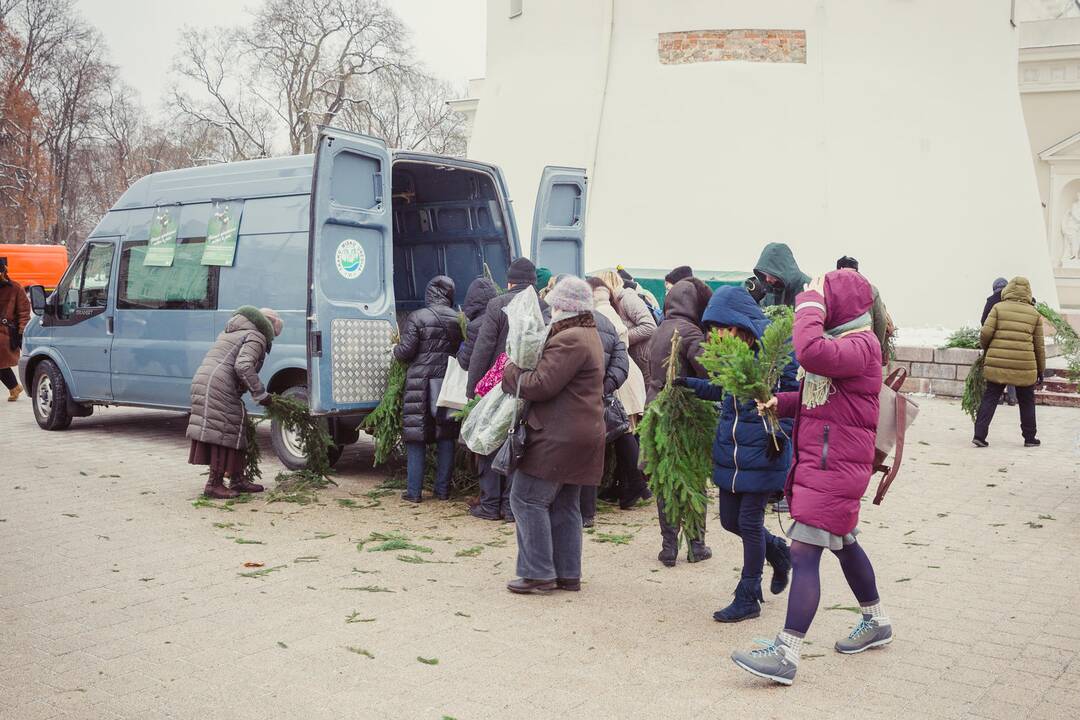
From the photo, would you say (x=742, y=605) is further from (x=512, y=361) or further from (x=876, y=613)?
(x=512, y=361)

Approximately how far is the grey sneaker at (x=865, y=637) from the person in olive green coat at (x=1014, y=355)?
6.94 metres

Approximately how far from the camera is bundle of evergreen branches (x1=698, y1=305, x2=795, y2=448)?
4.95 metres

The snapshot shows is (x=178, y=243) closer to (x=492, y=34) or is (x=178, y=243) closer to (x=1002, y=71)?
(x=492, y=34)

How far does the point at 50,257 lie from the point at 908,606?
1236 inches

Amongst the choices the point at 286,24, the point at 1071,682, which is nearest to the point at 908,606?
the point at 1071,682

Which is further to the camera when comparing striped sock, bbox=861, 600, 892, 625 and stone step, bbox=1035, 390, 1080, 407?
stone step, bbox=1035, 390, 1080, 407

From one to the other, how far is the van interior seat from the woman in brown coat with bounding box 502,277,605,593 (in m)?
4.53

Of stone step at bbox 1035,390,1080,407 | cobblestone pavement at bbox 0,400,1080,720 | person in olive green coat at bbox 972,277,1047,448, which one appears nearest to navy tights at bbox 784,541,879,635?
cobblestone pavement at bbox 0,400,1080,720

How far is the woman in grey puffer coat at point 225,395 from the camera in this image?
8.17m

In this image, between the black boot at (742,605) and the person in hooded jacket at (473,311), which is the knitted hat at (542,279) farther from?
the black boot at (742,605)

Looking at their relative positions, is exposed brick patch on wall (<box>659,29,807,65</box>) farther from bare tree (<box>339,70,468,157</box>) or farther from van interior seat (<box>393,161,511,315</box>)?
bare tree (<box>339,70,468,157</box>)

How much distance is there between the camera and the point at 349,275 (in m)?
8.46

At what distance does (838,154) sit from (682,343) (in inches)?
526

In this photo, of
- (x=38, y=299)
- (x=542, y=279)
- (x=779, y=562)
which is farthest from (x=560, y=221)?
(x=38, y=299)
